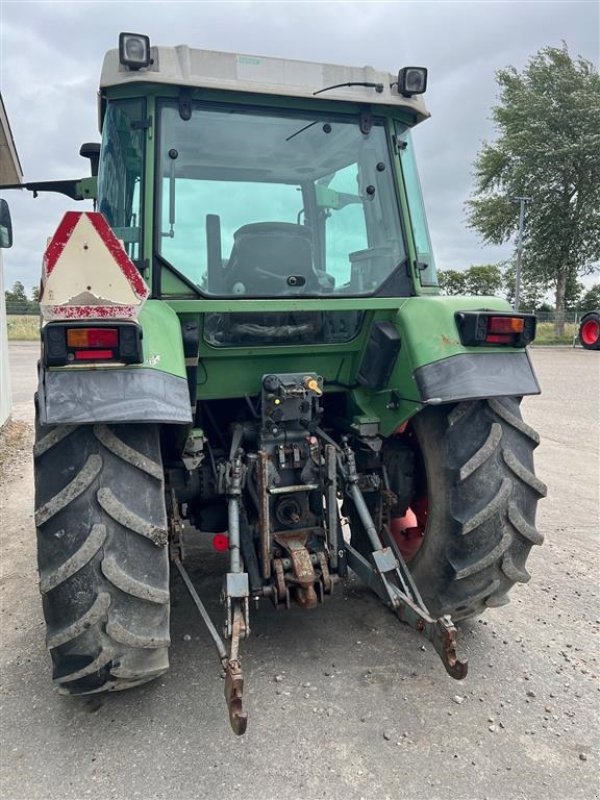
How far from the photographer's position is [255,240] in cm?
284

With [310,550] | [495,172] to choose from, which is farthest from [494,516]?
[495,172]

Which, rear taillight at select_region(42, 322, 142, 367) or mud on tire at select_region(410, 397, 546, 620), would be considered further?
mud on tire at select_region(410, 397, 546, 620)

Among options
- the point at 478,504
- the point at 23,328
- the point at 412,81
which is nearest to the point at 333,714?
the point at 478,504

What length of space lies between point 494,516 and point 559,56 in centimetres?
3041

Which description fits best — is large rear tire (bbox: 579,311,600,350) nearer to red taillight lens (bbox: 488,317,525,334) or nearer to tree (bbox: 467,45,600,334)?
red taillight lens (bbox: 488,317,525,334)

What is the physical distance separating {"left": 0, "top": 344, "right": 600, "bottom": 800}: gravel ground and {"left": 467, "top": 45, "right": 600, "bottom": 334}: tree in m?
25.6

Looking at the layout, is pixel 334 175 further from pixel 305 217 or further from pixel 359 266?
pixel 359 266

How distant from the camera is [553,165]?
25625 mm

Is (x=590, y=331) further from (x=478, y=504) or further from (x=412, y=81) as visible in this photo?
(x=412, y=81)

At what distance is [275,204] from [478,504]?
5.49 feet

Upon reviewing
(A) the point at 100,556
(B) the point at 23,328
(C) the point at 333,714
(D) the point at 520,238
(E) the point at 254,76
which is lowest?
(C) the point at 333,714

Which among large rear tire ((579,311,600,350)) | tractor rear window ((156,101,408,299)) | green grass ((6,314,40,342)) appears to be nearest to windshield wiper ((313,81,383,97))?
tractor rear window ((156,101,408,299))

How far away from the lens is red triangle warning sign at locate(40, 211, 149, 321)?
208 cm

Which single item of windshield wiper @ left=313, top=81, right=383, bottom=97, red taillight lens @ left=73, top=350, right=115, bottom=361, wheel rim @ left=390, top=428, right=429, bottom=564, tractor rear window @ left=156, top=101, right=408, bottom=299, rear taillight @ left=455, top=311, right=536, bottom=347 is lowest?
wheel rim @ left=390, top=428, right=429, bottom=564
